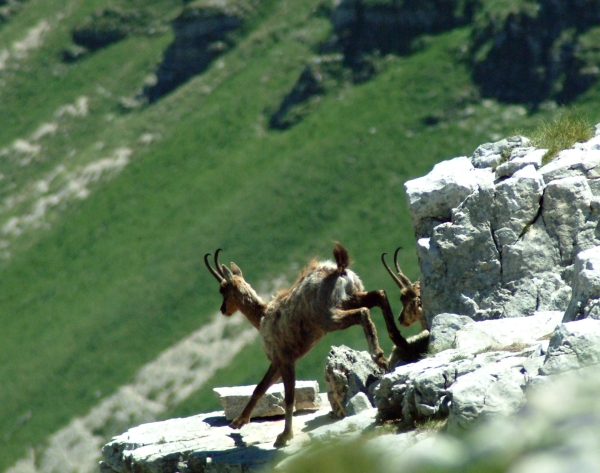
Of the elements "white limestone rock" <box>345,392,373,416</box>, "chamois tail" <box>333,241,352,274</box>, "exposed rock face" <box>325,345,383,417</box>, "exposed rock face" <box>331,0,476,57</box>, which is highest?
"chamois tail" <box>333,241,352,274</box>

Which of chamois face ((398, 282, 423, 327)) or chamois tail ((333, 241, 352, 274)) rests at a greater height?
chamois tail ((333, 241, 352, 274))

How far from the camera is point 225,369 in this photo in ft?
427

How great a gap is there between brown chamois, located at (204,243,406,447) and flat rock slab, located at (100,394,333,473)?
25.8 inches

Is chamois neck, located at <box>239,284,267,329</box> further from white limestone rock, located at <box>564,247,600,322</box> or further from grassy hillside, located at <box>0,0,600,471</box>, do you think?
grassy hillside, located at <box>0,0,600,471</box>

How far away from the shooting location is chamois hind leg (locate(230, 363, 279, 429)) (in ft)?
55.6

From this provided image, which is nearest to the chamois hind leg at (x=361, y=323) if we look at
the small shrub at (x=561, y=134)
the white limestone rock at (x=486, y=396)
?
the white limestone rock at (x=486, y=396)

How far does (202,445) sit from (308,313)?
367cm

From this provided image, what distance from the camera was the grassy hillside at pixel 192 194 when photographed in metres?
140

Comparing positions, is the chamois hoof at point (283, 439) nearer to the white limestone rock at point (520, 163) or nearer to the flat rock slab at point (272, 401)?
the flat rock slab at point (272, 401)

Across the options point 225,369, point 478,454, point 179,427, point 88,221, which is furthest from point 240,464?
point 88,221

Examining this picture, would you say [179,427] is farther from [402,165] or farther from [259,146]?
[259,146]

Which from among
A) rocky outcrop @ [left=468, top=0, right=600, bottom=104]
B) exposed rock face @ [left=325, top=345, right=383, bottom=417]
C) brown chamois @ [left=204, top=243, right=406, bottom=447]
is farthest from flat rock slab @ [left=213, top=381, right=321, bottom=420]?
rocky outcrop @ [left=468, top=0, right=600, bottom=104]

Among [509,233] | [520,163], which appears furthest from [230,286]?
[520,163]

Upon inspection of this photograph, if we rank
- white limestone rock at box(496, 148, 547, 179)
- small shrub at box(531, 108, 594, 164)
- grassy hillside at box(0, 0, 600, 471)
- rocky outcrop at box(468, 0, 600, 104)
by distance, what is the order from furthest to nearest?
1. rocky outcrop at box(468, 0, 600, 104)
2. grassy hillside at box(0, 0, 600, 471)
3. small shrub at box(531, 108, 594, 164)
4. white limestone rock at box(496, 148, 547, 179)
